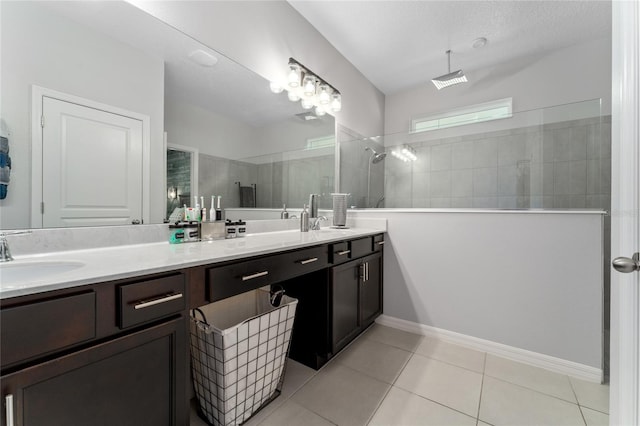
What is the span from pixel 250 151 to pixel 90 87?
884 mm

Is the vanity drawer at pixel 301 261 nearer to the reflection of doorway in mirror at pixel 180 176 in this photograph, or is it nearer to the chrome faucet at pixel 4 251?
the reflection of doorway in mirror at pixel 180 176

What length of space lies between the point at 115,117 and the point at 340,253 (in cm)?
136

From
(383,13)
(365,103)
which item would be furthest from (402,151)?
(383,13)

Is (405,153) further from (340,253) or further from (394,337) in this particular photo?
(394,337)

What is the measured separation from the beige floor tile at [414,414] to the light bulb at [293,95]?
2.17 metres

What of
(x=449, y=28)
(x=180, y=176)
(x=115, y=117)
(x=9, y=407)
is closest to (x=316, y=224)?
(x=180, y=176)

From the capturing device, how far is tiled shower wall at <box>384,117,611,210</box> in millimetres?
1948

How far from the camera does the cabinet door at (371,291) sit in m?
2.00

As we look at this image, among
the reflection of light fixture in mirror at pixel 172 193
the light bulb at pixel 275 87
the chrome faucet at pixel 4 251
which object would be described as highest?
the light bulb at pixel 275 87

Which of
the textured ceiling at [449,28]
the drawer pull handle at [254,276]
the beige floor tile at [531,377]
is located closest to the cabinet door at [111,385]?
the drawer pull handle at [254,276]

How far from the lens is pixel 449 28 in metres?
2.35

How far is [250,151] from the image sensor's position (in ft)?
6.03

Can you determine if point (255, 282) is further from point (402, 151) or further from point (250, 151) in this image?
point (402, 151)

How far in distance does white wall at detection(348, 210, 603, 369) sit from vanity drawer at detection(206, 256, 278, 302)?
145cm
